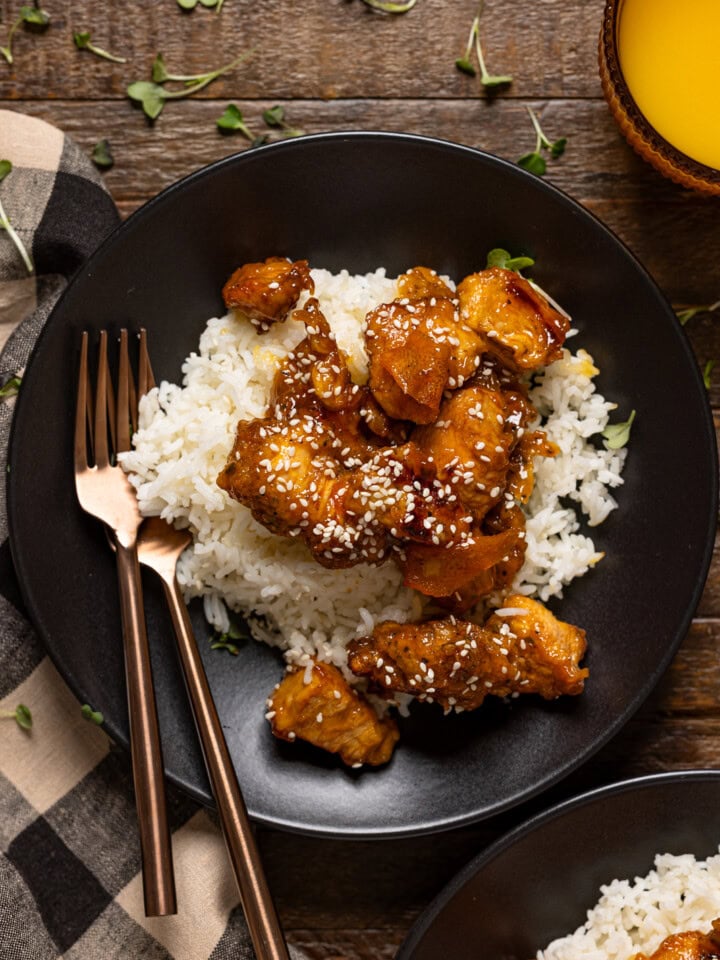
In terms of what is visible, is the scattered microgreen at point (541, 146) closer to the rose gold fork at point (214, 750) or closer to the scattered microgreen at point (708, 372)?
the scattered microgreen at point (708, 372)

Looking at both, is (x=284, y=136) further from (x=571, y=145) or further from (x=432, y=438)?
(x=432, y=438)

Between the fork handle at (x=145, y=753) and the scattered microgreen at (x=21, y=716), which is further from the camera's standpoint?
the scattered microgreen at (x=21, y=716)

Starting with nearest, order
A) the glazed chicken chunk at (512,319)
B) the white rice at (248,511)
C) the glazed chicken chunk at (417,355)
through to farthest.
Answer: the glazed chicken chunk at (417,355), the glazed chicken chunk at (512,319), the white rice at (248,511)

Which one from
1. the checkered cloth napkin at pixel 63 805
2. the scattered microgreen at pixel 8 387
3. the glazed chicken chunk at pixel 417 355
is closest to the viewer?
the glazed chicken chunk at pixel 417 355

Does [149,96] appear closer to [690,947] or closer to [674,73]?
[674,73]

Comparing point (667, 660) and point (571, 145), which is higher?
point (571, 145)

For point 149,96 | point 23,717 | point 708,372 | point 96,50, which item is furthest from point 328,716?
point 96,50

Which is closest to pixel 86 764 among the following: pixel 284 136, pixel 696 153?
pixel 284 136

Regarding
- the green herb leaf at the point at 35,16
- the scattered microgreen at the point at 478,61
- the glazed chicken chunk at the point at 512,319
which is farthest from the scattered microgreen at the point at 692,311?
the green herb leaf at the point at 35,16
